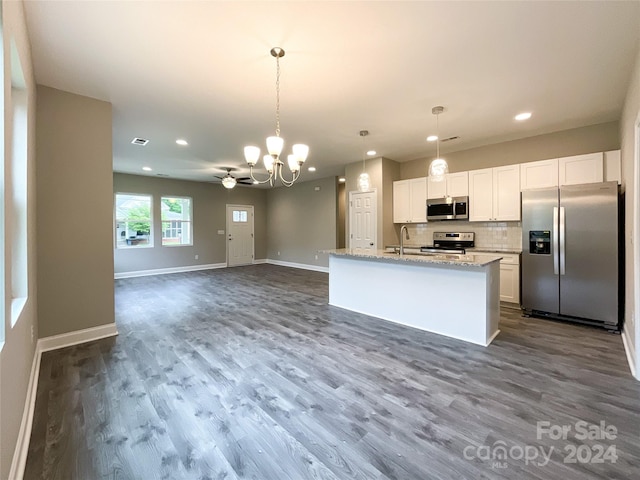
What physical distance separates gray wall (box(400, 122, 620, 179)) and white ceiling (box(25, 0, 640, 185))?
0.76ft

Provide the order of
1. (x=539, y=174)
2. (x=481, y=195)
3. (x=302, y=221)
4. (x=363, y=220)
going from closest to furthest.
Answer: (x=539, y=174)
(x=481, y=195)
(x=363, y=220)
(x=302, y=221)

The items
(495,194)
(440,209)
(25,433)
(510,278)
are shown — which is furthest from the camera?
(440,209)

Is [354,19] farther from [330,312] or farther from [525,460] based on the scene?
[330,312]

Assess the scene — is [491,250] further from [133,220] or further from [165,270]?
[133,220]

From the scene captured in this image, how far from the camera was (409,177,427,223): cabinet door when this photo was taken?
18.5ft

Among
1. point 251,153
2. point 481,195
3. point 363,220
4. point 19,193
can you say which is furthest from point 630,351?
point 19,193

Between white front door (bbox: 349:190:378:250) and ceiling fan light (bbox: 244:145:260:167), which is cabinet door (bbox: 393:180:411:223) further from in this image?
ceiling fan light (bbox: 244:145:260:167)

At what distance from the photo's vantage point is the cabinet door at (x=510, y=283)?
4.36 meters

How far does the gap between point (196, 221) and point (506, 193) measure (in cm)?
784

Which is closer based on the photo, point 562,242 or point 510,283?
point 562,242

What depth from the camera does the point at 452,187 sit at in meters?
5.26

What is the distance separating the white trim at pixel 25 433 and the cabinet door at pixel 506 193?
5.82 metres

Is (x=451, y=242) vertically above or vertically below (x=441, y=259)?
above

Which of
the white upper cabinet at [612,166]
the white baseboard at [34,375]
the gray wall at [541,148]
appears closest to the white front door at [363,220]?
the gray wall at [541,148]
